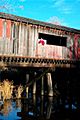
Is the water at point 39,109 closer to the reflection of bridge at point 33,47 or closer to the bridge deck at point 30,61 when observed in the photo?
the reflection of bridge at point 33,47

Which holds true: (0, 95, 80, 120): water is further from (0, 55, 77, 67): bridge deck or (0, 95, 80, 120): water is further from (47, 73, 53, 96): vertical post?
(0, 55, 77, 67): bridge deck

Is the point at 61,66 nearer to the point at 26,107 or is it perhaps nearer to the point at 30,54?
the point at 30,54

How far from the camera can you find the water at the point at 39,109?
18141mm

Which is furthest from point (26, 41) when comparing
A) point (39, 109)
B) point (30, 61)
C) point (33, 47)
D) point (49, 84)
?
point (39, 109)

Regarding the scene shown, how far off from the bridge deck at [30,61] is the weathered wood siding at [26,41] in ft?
1.00

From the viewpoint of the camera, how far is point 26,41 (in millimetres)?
22766

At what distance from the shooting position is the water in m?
18.1

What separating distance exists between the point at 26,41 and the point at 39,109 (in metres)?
5.38

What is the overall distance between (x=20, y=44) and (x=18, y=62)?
54.4 inches

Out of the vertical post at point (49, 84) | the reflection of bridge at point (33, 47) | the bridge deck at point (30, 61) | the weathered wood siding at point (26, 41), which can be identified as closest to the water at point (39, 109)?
the vertical post at point (49, 84)

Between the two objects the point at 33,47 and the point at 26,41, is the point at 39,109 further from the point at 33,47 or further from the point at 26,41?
the point at 26,41

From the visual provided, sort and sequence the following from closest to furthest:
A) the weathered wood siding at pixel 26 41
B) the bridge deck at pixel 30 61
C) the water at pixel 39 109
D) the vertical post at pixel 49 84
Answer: the water at pixel 39 109, the bridge deck at pixel 30 61, the weathered wood siding at pixel 26 41, the vertical post at pixel 49 84

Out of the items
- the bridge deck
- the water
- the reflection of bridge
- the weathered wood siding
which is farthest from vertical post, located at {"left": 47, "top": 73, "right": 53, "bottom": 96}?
the weathered wood siding

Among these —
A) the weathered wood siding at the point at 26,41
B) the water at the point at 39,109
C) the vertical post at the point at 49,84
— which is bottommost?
the water at the point at 39,109
